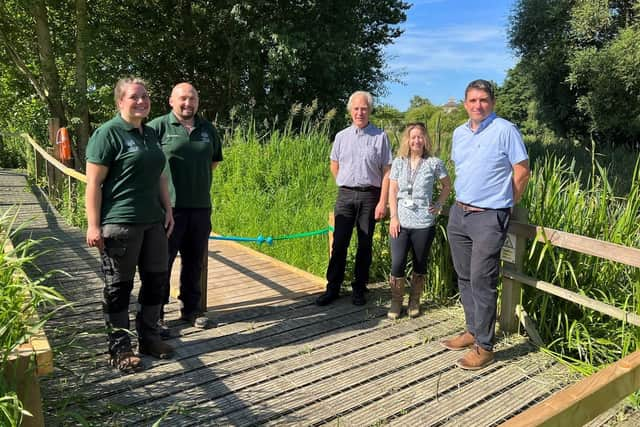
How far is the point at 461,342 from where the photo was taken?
321 cm

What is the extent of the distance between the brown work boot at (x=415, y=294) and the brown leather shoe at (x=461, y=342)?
0.50m

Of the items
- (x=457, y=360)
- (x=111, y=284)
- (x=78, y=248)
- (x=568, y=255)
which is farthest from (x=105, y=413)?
(x=78, y=248)

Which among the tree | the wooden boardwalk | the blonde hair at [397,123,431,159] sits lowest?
the wooden boardwalk

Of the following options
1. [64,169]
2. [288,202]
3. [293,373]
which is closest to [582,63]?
[288,202]

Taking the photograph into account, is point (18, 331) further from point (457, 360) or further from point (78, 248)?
point (78, 248)

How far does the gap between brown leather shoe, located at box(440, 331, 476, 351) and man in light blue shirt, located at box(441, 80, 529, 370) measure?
0.53 feet

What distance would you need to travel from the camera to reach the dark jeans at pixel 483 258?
113 inches

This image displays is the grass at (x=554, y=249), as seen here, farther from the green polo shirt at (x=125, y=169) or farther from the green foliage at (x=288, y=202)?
the green polo shirt at (x=125, y=169)

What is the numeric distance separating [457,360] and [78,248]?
14.0 feet

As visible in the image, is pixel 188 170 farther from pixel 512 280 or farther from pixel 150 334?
pixel 512 280

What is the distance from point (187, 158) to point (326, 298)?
61.9 inches

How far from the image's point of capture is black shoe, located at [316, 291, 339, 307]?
13.0ft

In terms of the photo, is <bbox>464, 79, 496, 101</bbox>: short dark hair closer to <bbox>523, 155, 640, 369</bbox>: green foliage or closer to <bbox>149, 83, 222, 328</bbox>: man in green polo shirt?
<bbox>523, 155, 640, 369</bbox>: green foliage

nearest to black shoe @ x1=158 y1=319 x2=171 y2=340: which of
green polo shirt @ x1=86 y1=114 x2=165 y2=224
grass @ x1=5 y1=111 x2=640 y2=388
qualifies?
green polo shirt @ x1=86 y1=114 x2=165 y2=224
